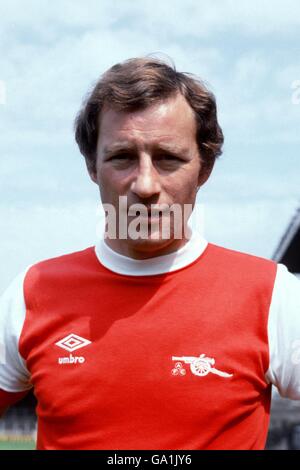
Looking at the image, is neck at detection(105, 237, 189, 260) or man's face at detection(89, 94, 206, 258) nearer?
man's face at detection(89, 94, 206, 258)

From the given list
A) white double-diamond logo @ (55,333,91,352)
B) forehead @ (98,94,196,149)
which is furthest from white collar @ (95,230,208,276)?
forehead @ (98,94,196,149)

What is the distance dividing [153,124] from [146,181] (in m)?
0.24

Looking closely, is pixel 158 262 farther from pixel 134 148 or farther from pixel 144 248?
pixel 134 148

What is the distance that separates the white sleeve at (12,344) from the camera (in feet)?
9.74

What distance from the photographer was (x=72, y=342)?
2.87 m

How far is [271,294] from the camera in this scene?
9.27 ft

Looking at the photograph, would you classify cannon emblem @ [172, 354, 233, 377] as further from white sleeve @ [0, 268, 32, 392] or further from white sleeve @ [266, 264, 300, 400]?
white sleeve @ [0, 268, 32, 392]

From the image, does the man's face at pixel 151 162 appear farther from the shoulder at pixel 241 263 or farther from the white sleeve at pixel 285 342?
the white sleeve at pixel 285 342

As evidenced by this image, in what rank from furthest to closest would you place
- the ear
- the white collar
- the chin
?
1. the ear
2. the white collar
3. the chin

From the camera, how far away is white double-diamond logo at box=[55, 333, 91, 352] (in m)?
2.85

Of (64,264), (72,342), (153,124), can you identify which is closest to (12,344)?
(72,342)
